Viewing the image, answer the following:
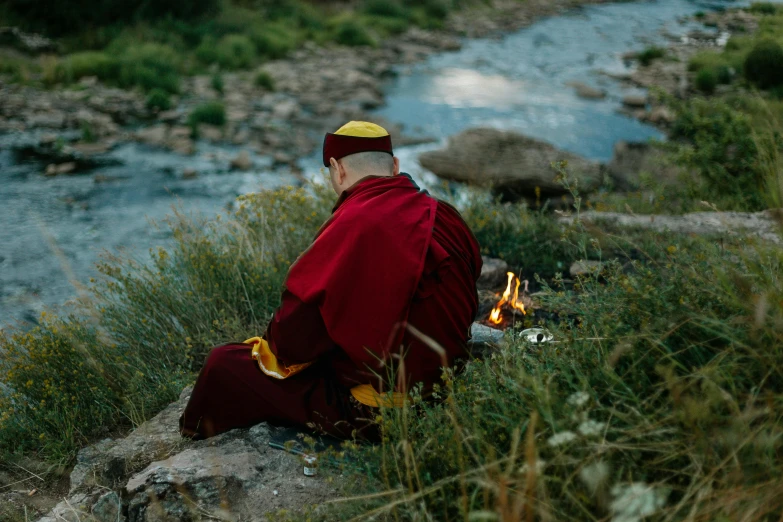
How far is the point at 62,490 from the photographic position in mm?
3174

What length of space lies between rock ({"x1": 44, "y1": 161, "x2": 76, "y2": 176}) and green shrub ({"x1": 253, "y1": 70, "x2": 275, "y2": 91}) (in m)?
5.24

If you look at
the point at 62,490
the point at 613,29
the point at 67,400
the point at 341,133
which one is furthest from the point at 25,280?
the point at 613,29

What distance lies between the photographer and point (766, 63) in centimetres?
842

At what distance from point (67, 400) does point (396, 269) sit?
7.26 feet

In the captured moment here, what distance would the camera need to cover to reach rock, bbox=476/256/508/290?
4.54 m

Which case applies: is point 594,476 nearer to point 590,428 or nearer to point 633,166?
point 590,428

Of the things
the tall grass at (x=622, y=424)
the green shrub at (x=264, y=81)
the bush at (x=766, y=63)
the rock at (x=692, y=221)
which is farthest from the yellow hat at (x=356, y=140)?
the green shrub at (x=264, y=81)

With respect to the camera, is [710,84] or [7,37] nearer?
[710,84]

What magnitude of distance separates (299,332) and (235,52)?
1376cm

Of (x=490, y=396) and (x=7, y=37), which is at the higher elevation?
(x=7, y=37)

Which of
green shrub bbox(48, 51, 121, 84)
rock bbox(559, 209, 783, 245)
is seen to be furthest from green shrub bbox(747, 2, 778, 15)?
green shrub bbox(48, 51, 121, 84)

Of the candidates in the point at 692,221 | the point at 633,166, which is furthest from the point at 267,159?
the point at 692,221

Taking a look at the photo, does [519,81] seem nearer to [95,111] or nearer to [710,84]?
[710,84]

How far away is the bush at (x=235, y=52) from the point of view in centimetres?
1435
